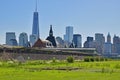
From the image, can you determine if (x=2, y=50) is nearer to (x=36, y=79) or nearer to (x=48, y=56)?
(x=48, y=56)

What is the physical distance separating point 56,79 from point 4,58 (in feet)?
216

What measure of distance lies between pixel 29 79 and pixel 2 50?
6713cm

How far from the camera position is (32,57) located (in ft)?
356

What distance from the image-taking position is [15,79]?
29797 mm

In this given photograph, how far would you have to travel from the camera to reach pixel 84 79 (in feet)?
99.4

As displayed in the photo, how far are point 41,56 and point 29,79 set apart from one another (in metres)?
84.9

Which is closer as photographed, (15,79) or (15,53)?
(15,79)

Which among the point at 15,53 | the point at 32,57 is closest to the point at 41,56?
the point at 32,57

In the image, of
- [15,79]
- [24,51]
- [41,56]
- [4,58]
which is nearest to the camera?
[15,79]

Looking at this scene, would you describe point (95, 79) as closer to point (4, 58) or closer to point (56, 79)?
point (56, 79)

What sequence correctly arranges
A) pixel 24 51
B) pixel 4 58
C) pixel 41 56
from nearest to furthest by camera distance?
pixel 4 58
pixel 24 51
pixel 41 56

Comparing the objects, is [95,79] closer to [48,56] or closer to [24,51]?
[24,51]

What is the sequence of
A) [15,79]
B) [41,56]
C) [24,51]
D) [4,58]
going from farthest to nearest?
1. [41,56]
2. [24,51]
3. [4,58]
4. [15,79]

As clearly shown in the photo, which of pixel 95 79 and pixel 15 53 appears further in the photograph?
pixel 15 53
